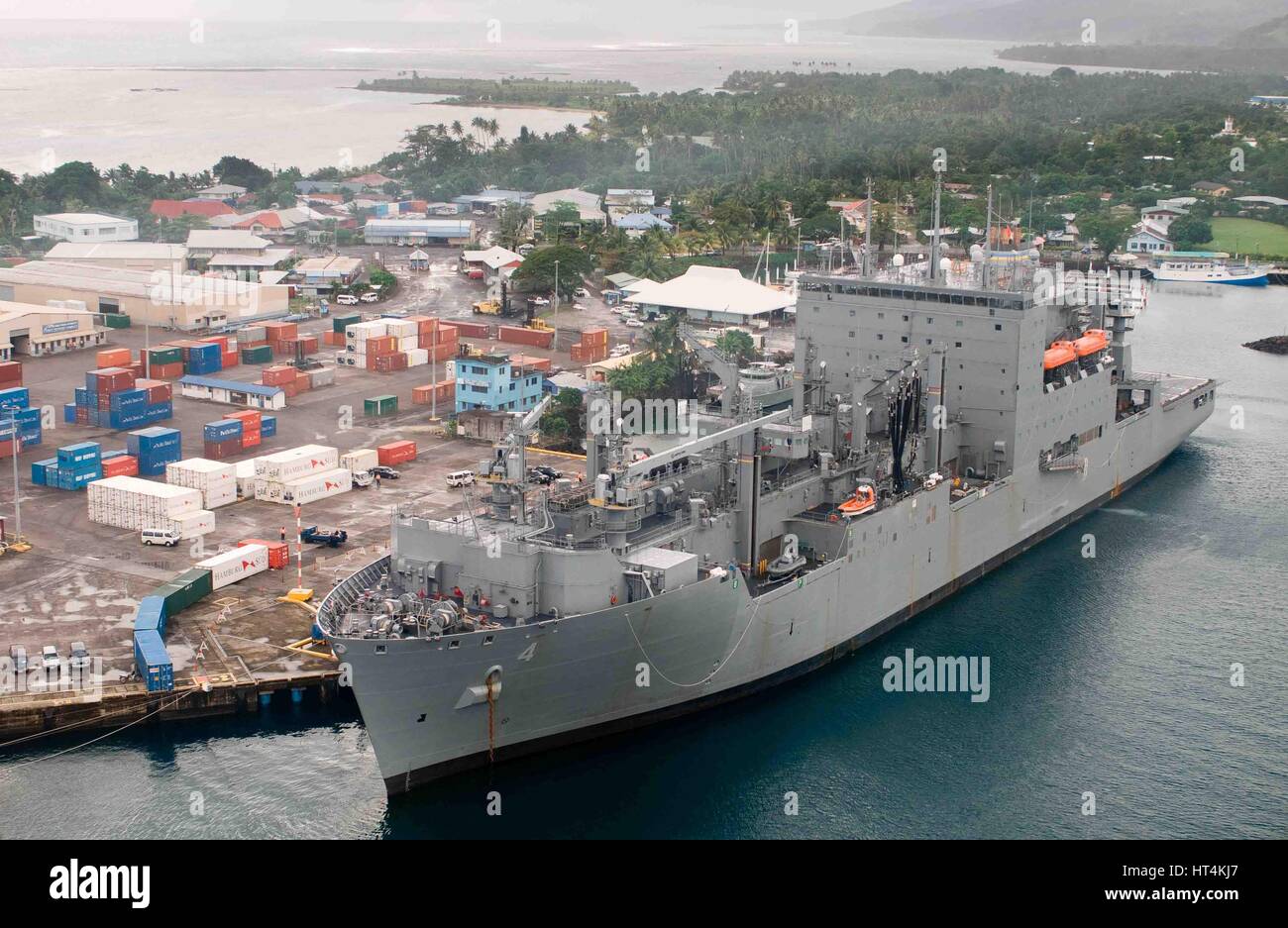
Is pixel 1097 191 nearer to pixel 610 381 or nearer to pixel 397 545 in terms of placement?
pixel 610 381

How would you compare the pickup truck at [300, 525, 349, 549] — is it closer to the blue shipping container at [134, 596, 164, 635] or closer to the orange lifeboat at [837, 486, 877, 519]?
the blue shipping container at [134, 596, 164, 635]

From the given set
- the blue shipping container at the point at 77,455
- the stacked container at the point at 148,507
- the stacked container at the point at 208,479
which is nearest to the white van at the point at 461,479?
the stacked container at the point at 208,479

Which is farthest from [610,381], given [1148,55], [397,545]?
[1148,55]

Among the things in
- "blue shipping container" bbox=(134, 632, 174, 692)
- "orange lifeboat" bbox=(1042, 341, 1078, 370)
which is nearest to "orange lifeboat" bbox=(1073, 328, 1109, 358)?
"orange lifeboat" bbox=(1042, 341, 1078, 370)

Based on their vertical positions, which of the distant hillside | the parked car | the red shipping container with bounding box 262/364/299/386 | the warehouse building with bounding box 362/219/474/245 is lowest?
the parked car

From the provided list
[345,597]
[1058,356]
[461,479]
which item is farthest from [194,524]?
[1058,356]

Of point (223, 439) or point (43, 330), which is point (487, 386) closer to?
point (223, 439)
